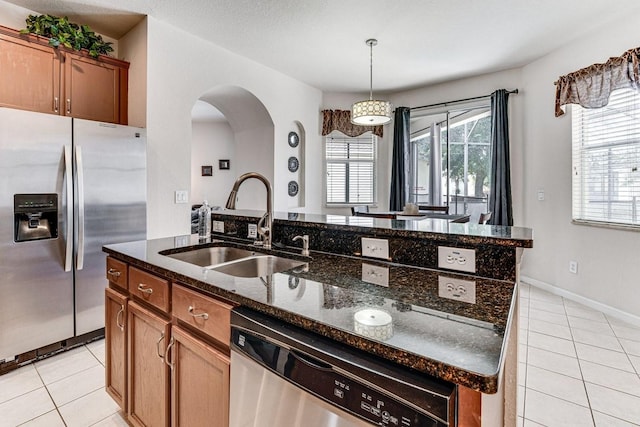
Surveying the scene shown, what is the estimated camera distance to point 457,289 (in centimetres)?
100

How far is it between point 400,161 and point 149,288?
444cm

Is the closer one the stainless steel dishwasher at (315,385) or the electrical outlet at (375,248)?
the stainless steel dishwasher at (315,385)

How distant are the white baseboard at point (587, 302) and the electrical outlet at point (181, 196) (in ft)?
13.9

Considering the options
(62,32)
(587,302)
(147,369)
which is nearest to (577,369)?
(587,302)

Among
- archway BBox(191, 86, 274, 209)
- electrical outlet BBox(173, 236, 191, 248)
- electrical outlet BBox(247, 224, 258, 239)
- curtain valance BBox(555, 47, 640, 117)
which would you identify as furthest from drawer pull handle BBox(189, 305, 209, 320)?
curtain valance BBox(555, 47, 640, 117)

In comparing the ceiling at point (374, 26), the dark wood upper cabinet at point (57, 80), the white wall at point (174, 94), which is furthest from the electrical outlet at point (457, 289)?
the dark wood upper cabinet at point (57, 80)

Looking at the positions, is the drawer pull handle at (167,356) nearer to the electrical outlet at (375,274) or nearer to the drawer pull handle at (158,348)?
the drawer pull handle at (158,348)

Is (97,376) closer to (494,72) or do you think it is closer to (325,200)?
(325,200)

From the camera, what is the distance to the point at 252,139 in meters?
4.73

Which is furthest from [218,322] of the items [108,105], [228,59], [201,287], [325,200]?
[325,200]

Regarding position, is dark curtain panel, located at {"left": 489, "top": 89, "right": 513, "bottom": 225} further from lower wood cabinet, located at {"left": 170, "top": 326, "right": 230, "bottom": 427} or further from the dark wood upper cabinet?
the dark wood upper cabinet

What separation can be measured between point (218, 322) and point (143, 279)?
0.54m

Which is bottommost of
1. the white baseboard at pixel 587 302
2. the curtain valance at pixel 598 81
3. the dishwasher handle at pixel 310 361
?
the white baseboard at pixel 587 302

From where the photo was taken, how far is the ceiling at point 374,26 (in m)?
2.77
